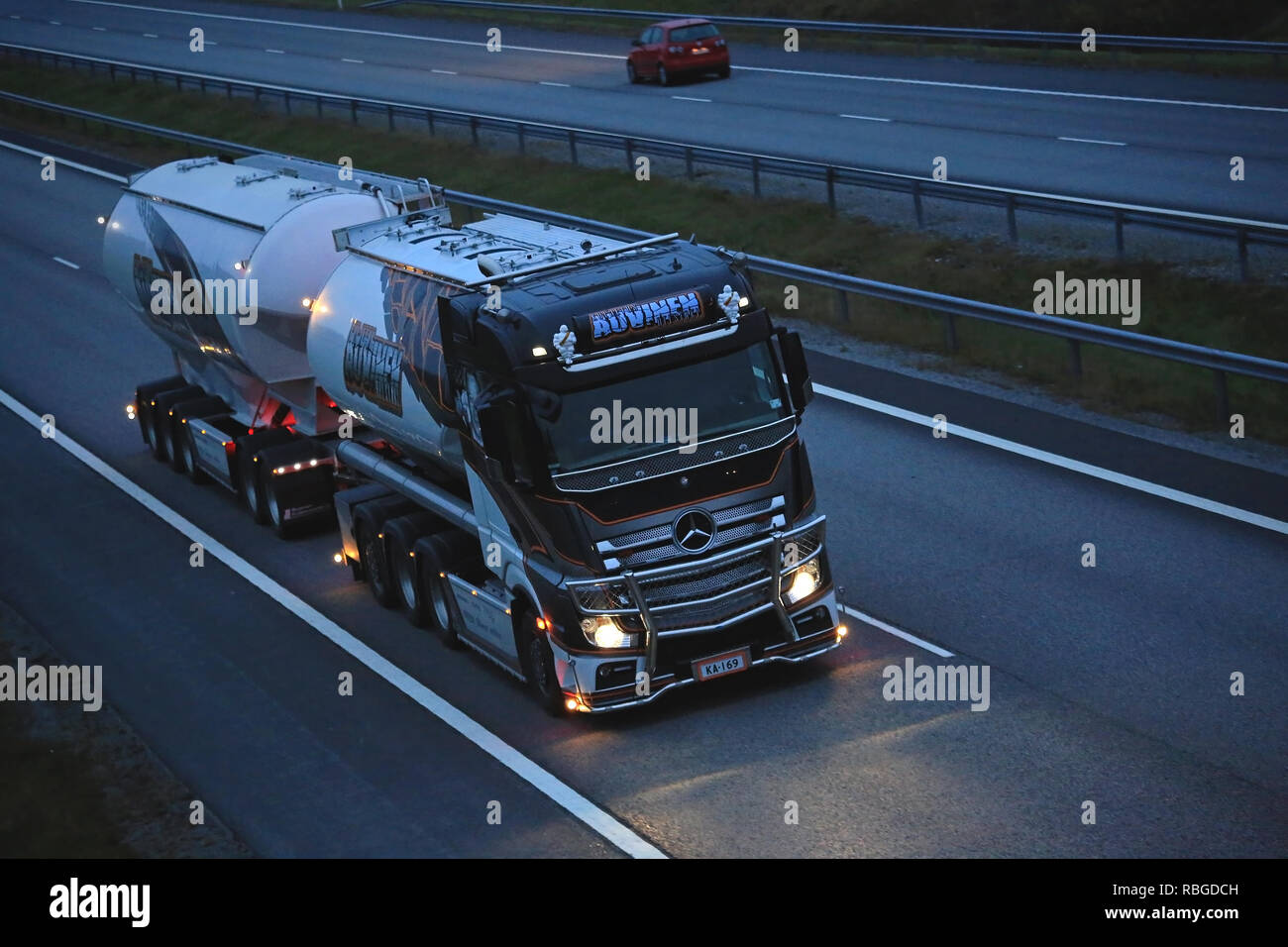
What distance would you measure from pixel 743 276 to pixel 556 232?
276 cm

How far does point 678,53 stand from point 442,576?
3053cm

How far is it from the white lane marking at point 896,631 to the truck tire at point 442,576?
3339 millimetres

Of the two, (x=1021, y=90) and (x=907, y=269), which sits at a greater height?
(x=1021, y=90)

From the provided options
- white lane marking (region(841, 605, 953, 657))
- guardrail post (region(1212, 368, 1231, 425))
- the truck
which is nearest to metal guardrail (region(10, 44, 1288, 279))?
guardrail post (region(1212, 368, 1231, 425))

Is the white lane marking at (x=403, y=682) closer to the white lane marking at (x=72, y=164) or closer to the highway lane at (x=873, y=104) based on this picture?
the highway lane at (x=873, y=104)

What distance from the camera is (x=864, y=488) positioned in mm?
17250

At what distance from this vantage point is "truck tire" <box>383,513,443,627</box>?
1512 cm

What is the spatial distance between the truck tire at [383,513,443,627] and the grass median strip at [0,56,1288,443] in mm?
8190

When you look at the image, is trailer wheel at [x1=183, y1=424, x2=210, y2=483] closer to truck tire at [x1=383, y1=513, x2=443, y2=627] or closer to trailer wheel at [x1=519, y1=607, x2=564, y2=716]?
truck tire at [x1=383, y1=513, x2=443, y2=627]

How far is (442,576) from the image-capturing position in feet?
47.6

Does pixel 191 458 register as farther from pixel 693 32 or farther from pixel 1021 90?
pixel 693 32

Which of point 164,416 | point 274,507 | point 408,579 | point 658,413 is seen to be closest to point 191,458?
point 164,416

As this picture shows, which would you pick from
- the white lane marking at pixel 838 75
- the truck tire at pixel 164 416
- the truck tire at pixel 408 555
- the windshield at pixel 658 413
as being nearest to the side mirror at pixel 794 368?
the windshield at pixel 658 413
